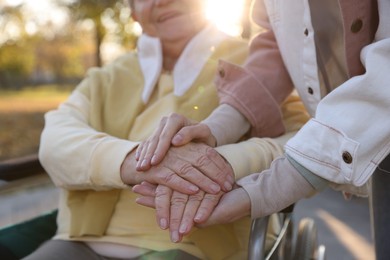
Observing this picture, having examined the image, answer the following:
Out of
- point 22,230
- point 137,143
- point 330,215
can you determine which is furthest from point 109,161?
point 330,215

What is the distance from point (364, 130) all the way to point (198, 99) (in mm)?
726

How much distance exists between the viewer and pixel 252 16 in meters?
1.79

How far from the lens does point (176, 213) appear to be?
1271 mm

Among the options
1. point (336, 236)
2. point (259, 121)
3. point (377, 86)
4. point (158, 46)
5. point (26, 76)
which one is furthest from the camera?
point (26, 76)

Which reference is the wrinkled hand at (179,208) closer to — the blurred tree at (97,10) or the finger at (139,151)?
the finger at (139,151)

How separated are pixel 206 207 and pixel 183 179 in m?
0.10

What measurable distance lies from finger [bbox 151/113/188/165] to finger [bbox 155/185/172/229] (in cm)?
7

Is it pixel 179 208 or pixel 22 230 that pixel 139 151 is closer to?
pixel 179 208

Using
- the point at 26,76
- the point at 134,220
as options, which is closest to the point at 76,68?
the point at 26,76

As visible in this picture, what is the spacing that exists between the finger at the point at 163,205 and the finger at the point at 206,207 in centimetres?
8

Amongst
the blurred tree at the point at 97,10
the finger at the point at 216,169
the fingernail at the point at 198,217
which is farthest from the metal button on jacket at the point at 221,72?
the blurred tree at the point at 97,10

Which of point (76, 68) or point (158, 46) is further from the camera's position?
point (76, 68)

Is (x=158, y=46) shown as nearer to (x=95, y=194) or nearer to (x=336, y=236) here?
(x=95, y=194)

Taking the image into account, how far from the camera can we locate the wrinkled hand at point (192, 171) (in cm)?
130
